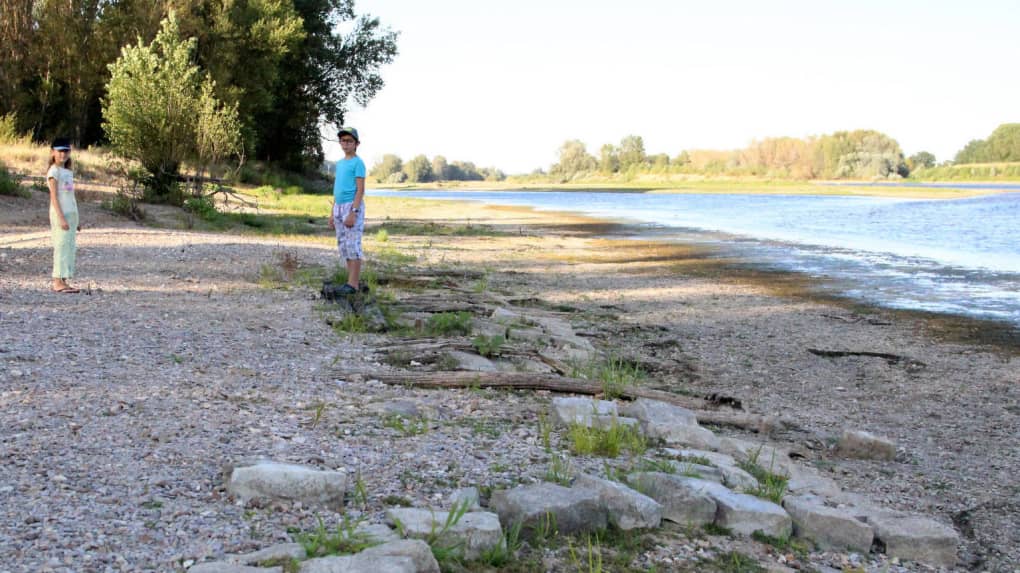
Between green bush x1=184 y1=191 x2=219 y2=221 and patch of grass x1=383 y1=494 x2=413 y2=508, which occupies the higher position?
green bush x1=184 y1=191 x2=219 y2=221

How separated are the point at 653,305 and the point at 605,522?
9837 millimetres

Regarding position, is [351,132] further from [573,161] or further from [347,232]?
[573,161]

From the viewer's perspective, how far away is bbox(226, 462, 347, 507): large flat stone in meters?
4.15

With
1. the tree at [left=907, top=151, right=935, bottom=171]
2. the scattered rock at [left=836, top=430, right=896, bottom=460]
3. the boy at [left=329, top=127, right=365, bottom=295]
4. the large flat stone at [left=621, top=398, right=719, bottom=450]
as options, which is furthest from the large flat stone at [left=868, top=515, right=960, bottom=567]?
the tree at [left=907, top=151, right=935, bottom=171]

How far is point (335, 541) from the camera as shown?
3660mm

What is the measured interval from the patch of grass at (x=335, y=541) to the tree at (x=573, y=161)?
179m

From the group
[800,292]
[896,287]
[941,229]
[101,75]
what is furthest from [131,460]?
[941,229]

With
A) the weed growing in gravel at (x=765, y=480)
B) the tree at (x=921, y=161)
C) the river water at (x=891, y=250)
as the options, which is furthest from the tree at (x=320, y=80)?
the tree at (x=921, y=161)

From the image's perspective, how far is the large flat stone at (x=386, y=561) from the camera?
3.36m

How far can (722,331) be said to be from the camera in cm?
1184

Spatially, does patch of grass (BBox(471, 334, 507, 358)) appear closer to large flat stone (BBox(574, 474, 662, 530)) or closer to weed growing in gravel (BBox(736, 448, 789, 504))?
weed growing in gravel (BBox(736, 448, 789, 504))

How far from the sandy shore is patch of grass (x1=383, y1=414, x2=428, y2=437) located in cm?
13

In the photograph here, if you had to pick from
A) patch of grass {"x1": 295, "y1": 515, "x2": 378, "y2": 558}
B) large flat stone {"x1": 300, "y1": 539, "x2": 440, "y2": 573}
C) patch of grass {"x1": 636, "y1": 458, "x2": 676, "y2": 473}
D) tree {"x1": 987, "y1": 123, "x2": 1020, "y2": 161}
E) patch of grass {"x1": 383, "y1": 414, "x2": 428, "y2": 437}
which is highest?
tree {"x1": 987, "y1": 123, "x2": 1020, "y2": 161}

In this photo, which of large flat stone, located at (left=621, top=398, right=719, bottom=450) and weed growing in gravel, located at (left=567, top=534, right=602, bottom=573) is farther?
large flat stone, located at (left=621, top=398, right=719, bottom=450)
